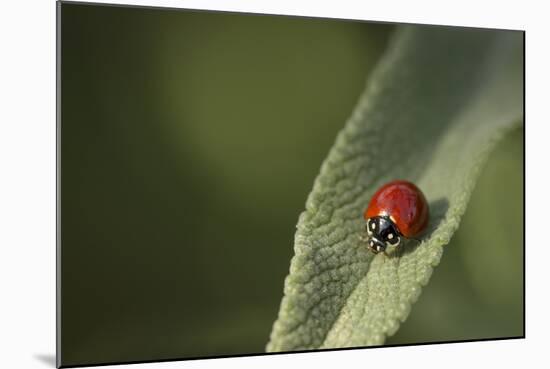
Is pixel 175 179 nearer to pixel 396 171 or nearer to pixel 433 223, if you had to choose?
pixel 396 171

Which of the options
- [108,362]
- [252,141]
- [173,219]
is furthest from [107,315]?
[252,141]

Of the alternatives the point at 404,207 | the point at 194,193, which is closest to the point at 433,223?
the point at 404,207

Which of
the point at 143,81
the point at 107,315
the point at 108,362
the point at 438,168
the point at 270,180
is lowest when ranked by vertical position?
the point at 108,362

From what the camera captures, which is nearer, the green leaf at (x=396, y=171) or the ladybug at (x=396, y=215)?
the green leaf at (x=396, y=171)

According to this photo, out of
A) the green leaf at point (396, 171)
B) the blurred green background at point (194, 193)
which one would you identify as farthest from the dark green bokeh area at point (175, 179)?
the green leaf at point (396, 171)

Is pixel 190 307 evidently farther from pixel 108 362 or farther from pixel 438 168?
pixel 438 168

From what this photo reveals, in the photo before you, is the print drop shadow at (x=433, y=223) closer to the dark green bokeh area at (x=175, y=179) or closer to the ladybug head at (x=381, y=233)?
the ladybug head at (x=381, y=233)

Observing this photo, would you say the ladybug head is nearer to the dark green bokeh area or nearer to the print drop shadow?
the print drop shadow
